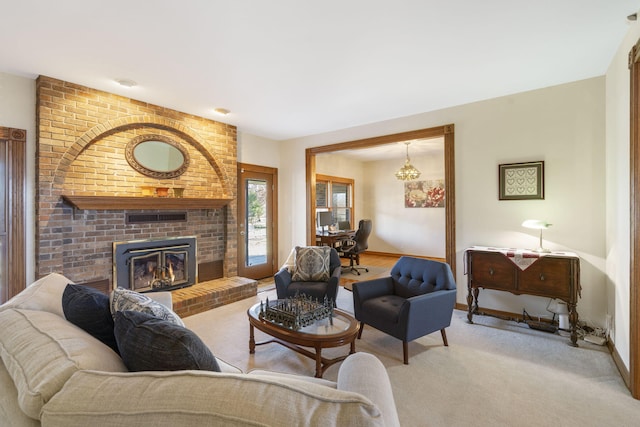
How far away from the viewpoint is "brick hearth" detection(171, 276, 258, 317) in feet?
12.5

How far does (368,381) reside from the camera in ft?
3.59

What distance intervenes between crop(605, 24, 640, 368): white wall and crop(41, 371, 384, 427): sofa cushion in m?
2.82

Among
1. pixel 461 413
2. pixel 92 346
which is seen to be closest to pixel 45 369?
pixel 92 346

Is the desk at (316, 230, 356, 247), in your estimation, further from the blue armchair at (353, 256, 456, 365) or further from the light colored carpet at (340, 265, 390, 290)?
the blue armchair at (353, 256, 456, 365)

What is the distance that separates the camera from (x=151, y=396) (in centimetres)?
77

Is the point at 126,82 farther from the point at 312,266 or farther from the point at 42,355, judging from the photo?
the point at 42,355

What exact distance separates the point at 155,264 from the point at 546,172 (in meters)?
5.06

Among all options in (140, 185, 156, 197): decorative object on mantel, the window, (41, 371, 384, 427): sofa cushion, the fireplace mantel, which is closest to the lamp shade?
(41, 371, 384, 427): sofa cushion

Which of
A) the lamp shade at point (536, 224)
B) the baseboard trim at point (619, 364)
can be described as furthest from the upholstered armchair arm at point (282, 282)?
the baseboard trim at point (619, 364)

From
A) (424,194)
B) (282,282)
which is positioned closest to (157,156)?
(282,282)

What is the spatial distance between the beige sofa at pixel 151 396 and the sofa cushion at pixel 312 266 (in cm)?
271

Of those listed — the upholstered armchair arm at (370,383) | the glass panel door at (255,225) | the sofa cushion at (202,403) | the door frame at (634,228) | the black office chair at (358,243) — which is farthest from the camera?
the black office chair at (358,243)

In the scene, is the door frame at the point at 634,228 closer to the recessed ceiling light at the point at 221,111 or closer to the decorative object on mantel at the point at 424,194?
the recessed ceiling light at the point at 221,111

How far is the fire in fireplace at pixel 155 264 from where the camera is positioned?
3.81 metres
